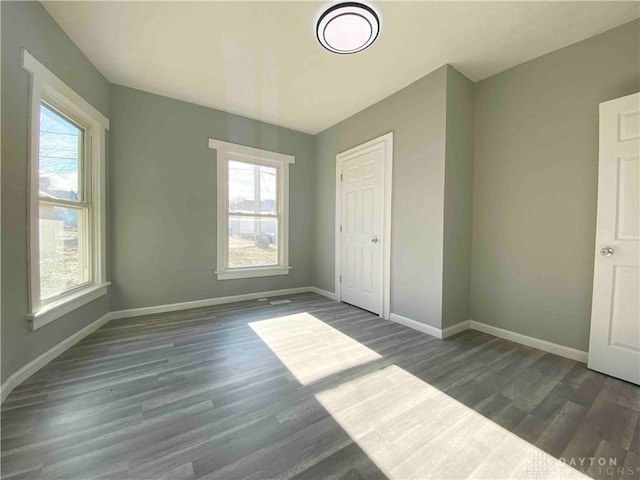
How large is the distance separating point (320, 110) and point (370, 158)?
995 millimetres

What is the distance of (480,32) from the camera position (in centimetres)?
212

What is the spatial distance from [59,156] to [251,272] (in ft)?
8.01

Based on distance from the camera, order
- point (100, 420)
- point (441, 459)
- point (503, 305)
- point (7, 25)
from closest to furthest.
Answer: point (441, 459) → point (100, 420) → point (7, 25) → point (503, 305)

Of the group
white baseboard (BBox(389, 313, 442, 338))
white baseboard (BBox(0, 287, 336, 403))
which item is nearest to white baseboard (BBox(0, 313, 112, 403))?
white baseboard (BBox(0, 287, 336, 403))

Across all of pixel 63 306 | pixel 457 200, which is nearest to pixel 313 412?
pixel 63 306

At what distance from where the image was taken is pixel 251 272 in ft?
12.9

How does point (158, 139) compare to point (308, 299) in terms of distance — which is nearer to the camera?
point (158, 139)

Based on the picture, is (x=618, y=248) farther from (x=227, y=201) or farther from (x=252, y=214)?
(x=227, y=201)

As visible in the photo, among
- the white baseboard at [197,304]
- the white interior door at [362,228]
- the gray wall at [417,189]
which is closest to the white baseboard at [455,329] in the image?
the gray wall at [417,189]

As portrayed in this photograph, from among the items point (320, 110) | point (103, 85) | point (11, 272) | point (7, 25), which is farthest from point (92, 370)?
point (320, 110)

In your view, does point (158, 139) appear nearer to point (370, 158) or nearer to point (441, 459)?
point (370, 158)

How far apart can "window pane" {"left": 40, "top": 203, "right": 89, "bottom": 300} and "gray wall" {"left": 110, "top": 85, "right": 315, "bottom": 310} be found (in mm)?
418

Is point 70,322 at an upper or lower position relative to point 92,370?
upper

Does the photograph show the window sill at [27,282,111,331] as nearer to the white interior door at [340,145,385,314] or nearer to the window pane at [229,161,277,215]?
the window pane at [229,161,277,215]
